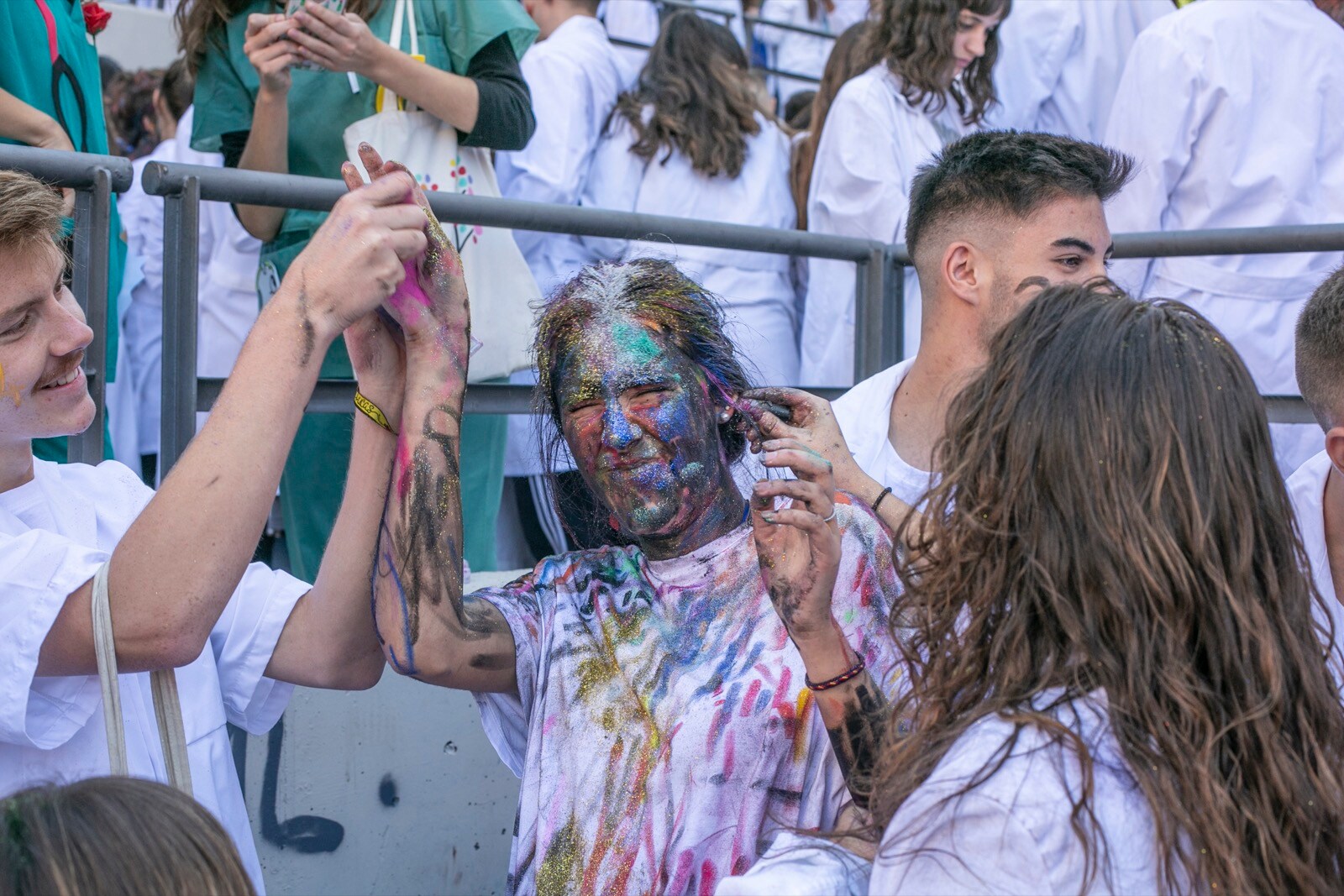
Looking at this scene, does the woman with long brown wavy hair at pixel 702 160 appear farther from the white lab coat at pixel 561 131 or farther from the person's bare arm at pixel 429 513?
the person's bare arm at pixel 429 513

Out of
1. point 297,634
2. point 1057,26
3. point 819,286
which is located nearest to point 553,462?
point 297,634

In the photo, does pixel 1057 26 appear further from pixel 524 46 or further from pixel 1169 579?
pixel 1169 579

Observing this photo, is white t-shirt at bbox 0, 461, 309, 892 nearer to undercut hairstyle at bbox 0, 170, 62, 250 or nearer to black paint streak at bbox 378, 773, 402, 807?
undercut hairstyle at bbox 0, 170, 62, 250

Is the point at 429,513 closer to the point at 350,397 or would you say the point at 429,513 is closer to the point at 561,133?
the point at 350,397

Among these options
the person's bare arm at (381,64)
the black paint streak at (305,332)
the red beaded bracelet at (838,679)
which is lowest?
the red beaded bracelet at (838,679)

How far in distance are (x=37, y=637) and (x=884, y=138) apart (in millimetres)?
2982

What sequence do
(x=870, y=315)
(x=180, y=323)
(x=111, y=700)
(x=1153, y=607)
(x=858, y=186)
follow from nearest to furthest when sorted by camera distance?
(x=1153, y=607) < (x=111, y=700) < (x=180, y=323) < (x=870, y=315) < (x=858, y=186)

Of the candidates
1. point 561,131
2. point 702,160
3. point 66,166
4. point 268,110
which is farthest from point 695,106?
point 66,166

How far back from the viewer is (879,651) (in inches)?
76.7

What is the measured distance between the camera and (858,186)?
4055 mm

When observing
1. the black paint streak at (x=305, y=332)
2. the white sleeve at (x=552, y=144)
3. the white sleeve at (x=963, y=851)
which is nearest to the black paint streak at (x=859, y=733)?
the white sleeve at (x=963, y=851)

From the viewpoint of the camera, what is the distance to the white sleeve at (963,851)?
1272mm

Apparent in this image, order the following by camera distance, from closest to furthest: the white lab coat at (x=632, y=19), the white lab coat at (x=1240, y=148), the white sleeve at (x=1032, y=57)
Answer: the white lab coat at (x=1240, y=148)
the white sleeve at (x=1032, y=57)
the white lab coat at (x=632, y=19)

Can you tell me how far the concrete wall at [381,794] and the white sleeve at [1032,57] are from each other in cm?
274
